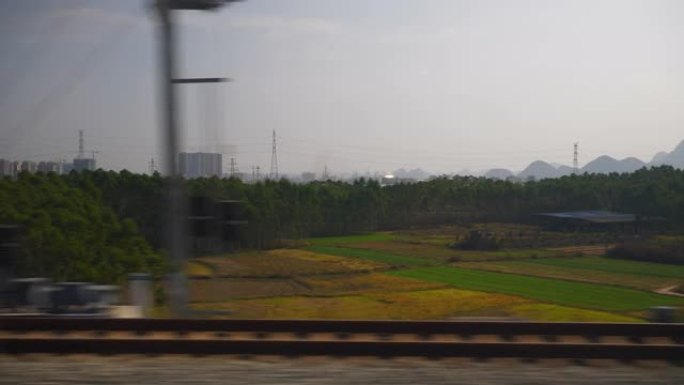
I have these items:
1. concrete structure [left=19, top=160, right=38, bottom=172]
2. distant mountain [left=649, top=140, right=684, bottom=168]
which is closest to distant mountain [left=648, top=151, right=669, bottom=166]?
distant mountain [left=649, top=140, right=684, bottom=168]

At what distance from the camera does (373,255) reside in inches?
717

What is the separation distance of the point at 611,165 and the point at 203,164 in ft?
57.9

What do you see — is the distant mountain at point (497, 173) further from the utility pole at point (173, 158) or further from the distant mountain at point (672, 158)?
the utility pole at point (173, 158)

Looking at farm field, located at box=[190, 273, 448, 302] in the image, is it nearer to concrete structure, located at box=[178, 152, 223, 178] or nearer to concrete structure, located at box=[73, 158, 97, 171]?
concrete structure, located at box=[178, 152, 223, 178]

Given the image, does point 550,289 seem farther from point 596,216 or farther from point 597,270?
point 596,216

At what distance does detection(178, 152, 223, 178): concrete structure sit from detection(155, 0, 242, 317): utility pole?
931 mm

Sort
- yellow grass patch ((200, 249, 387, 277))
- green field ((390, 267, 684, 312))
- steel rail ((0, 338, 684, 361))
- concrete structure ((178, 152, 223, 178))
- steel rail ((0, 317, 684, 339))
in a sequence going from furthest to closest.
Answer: yellow grass patch ((200, 249, 387, 277))
green field ((390, 267, 684, 312))
concrete structure ((178, 152, 223, 178))
steel rail ((0, 317, 684, 339))
steel rail ((0, 338, 684, 361))

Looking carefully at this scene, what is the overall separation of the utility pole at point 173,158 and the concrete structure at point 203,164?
36.7 inches

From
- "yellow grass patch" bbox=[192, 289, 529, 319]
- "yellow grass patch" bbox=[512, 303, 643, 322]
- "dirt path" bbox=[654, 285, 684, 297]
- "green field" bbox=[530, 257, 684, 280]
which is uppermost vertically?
"green field" bbox=[530, 257, 684, 280]

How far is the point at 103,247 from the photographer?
1842 centimetres

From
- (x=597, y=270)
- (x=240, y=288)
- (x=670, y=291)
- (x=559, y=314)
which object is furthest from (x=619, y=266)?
(x=240, y=288)

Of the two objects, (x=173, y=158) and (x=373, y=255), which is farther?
(x=373, y=255)

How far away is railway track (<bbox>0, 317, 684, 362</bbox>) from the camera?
351 inches

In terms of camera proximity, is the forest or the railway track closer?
the railway track
